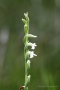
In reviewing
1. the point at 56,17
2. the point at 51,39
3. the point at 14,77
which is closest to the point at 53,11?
the point at 56,17

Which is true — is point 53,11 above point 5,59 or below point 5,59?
above

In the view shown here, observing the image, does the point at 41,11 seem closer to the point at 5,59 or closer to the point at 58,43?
the point at 58,43

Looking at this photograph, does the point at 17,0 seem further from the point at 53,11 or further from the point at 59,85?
the point at 59,85

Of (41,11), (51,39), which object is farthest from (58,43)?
(41,11)

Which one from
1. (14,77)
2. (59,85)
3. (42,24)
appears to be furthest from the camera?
(42,24)

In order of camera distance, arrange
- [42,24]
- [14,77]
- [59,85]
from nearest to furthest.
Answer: [59,85], [14,77], [42,24]

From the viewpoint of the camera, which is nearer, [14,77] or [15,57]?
[14,77]

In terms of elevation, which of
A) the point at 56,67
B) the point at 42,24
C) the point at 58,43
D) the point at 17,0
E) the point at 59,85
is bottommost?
the point at 59,85
